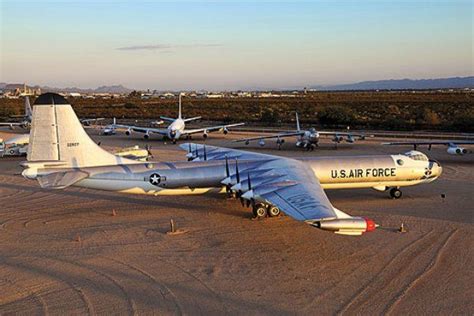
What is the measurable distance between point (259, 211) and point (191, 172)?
4.40 m

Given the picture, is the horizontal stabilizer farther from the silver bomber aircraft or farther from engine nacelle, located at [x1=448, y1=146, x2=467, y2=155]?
engine nacelle, located at [x1=448, y1=146, x2=467, y2=155]

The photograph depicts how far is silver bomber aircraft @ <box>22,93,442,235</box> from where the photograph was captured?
2259 centimetres

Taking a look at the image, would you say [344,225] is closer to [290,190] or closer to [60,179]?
[290,190]

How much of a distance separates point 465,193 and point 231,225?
1618cm

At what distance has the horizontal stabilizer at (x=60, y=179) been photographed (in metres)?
22.5

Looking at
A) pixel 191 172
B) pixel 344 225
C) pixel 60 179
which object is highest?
pixel 60 179

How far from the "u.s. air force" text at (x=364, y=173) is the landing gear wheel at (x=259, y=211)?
5.67 meters

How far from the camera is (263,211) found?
24.8 meters

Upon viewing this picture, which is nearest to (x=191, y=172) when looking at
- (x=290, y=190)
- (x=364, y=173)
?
(x=290, y=190)

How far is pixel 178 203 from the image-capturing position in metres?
28.6

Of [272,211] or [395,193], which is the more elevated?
[272,211]

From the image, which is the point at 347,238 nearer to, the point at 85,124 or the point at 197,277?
the point at 197,277

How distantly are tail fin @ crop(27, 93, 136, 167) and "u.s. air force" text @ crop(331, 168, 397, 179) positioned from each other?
13997mm

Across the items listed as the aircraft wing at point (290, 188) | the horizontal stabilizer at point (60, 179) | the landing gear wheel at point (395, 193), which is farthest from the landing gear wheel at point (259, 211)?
the landing gear wheel at point (395, 193)
